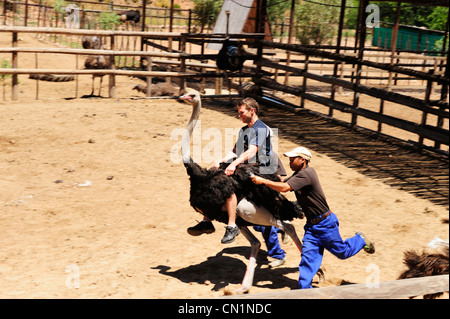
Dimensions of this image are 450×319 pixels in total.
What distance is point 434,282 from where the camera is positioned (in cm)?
457

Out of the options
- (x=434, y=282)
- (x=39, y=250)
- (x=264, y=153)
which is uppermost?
(x=264, y=153)

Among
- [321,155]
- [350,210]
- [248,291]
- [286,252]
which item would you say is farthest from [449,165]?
[248,291]

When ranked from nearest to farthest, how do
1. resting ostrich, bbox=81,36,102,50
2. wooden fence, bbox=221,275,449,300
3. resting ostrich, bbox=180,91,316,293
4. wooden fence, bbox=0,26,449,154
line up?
wooden fence, bbox=221,275,449,300 < resting ostrich, bbox=180,91,316,293 < wooden fence, bbox=0,26,449,154 < resting ostrich, bbox=81,36,102,50

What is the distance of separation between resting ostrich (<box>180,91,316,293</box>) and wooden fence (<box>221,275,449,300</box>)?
1.11 metres

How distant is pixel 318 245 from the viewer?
523 centimetres

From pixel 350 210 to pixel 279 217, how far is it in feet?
8.12

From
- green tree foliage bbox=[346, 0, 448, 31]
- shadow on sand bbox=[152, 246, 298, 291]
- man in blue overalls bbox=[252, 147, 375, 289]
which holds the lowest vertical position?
shadow on sand bbox=[152, 246, 298, 291]

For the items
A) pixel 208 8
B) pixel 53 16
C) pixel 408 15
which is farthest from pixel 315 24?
pixel 408 15

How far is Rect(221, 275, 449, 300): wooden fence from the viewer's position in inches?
165

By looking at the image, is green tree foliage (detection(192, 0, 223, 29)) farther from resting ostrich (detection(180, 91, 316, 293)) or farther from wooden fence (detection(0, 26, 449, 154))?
resting ostrich (detection(180, 91, 316, 293))

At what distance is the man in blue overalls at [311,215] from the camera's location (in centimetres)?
513

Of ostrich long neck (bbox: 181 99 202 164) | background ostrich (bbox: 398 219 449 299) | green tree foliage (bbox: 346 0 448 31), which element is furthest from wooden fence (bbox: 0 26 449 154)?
green tree foliage (bbox: 346 0 448 31)

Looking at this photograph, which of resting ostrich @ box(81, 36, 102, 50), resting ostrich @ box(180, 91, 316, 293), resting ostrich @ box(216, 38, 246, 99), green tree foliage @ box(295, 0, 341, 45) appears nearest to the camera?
resting ostrich @ box(180, 91, 316, 293)

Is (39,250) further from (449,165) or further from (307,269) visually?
(449,165)
